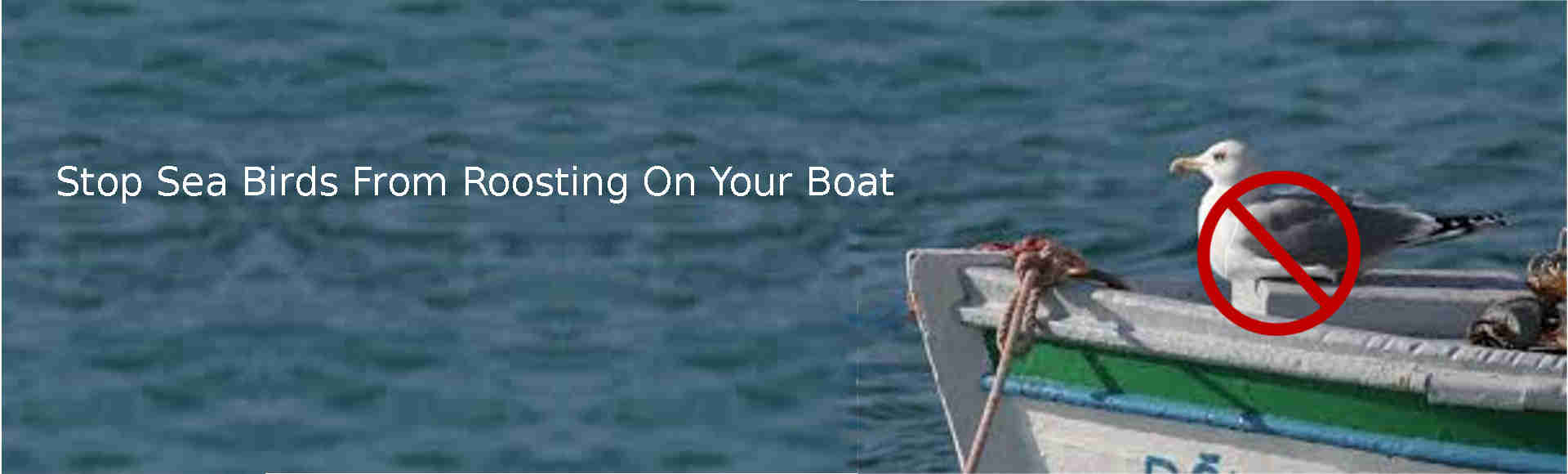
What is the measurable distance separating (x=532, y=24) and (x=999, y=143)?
2.62 meters

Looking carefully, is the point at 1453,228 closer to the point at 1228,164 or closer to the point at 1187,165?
the point at 1228,164

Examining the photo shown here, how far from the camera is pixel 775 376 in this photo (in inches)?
636

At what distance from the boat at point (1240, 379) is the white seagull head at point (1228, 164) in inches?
Answer: 14.1

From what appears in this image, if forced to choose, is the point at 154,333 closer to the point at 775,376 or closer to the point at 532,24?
the point at 775,376

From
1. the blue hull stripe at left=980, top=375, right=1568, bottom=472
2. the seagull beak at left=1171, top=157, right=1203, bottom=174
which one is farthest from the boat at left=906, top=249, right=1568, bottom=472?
the seagull beak at left=1171, top=157, right=1203, bottom=174

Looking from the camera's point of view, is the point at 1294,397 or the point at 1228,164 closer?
the point at 1294,397

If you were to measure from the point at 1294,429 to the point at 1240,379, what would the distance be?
206 millimetres

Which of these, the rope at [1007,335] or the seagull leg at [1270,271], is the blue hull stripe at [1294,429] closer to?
the rope at [1007,335]

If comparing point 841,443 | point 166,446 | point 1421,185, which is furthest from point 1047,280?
point 1421,185

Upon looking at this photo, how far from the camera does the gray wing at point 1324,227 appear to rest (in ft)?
40.4

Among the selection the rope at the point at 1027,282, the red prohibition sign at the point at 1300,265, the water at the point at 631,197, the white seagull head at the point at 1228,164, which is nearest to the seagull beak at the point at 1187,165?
the white seagull head at the point at 1228,164

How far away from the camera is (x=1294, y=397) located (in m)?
12.1

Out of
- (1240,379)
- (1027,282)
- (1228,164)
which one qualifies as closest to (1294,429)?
(1240,379)

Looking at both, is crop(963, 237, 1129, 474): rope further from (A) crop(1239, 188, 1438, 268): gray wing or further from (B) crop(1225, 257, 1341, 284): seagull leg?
(A) crop(1239, 188, 1438, 268): gray wing
